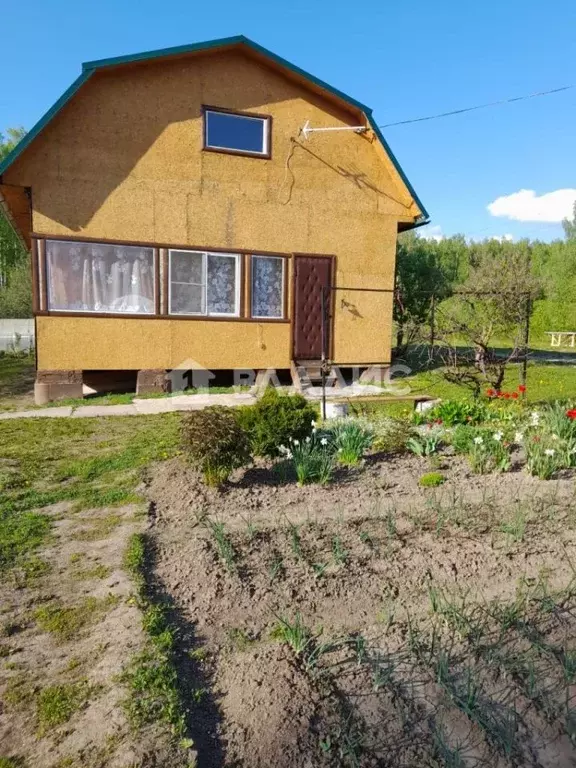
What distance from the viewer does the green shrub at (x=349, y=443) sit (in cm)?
519

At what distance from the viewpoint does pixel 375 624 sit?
2.64m

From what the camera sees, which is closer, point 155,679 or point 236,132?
point 155,679

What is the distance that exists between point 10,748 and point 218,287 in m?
9.39

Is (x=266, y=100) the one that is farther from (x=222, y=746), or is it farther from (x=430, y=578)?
(x=222, y=746)

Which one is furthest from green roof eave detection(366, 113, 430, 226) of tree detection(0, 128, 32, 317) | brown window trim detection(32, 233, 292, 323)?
tree detection(0, 128, 32, 317)

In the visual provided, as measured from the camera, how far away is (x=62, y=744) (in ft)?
6.38

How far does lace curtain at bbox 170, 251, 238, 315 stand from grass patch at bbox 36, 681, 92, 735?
8761 mm

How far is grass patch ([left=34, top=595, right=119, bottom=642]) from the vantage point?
2647mm

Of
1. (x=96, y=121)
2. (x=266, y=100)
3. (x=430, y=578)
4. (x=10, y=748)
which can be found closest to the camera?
(x=10, y=748)

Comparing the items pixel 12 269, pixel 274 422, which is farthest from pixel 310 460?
pixel 12 269

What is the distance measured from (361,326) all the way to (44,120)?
717 centimetres

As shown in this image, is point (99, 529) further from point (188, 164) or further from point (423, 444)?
point (188, 164)

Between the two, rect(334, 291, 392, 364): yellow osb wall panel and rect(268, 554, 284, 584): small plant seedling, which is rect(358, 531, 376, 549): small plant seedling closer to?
rect(268, 554, 284, 584): small plant seedling

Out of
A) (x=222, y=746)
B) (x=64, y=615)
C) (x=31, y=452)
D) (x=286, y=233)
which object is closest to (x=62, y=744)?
(x=222, y=746)
